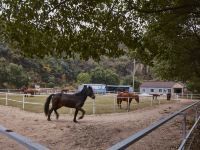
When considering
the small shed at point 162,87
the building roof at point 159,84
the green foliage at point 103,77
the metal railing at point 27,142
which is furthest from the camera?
the green foliage at point 103,77

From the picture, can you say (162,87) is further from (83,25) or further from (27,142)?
(27,142)

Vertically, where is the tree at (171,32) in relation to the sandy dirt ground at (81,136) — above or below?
above

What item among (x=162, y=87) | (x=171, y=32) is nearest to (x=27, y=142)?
(x=171, y=32)

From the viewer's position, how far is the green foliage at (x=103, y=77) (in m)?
105

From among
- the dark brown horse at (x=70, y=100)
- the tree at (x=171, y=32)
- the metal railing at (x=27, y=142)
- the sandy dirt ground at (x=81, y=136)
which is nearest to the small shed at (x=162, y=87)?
the tree at (x=171, y=32)

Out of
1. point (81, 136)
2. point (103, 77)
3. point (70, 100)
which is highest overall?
point (103, 77)

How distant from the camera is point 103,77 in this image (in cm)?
10494

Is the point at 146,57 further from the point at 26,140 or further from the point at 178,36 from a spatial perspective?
the point at 26,140

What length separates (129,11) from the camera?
13.5 meters

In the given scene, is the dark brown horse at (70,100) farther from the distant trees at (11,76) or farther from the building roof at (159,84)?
the building roof at (159,84)

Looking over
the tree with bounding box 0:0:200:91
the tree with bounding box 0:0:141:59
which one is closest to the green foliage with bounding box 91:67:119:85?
the tree with bounding box 0:0:200:91

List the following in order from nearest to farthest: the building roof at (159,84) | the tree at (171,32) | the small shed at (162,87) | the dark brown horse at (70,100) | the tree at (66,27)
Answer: the tree at (66,27)
the tree at (171,32)
the dark brown horse at (70,100)
the small shed at (162,87)
the building roof at (159,84)

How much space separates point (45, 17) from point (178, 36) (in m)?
12.8

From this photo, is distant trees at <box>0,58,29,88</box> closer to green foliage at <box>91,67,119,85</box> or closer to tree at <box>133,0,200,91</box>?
green foliage at <box>91,67,119,85</box>
